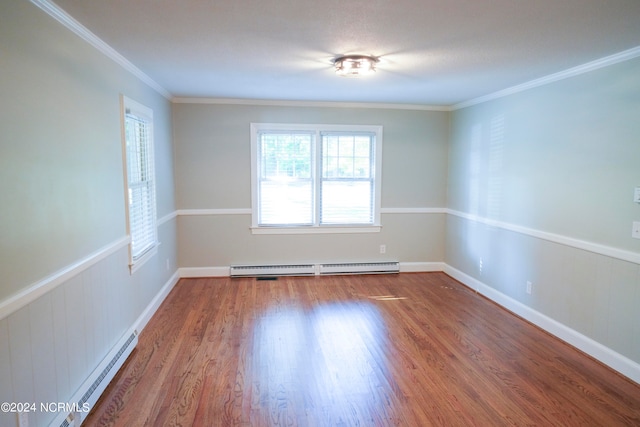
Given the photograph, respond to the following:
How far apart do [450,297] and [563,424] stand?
222 cm

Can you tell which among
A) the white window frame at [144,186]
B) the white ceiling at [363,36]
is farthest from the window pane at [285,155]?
the white window frame at [144,186]

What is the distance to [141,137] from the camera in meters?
3.57

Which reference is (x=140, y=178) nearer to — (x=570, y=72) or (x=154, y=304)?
(x=154, y=304)

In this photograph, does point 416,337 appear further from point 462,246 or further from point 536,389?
point 462,246

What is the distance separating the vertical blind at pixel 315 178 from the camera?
498 cm

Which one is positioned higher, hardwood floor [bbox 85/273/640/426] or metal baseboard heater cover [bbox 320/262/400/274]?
metal baseboard heater cover [bbox 320/262/400/274]

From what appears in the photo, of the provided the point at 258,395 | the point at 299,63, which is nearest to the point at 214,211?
the point at 299,63

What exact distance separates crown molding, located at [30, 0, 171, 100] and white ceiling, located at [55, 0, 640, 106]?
42mm

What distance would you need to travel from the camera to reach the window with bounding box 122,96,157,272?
3109 millimetres

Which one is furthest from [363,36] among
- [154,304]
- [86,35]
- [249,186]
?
[154,304]

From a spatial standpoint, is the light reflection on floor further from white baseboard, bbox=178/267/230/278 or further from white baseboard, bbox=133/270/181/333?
white baseboard, bbox=178/267/230/278

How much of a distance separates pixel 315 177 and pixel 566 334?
3255mm

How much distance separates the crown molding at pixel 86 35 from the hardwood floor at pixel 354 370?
2.31m

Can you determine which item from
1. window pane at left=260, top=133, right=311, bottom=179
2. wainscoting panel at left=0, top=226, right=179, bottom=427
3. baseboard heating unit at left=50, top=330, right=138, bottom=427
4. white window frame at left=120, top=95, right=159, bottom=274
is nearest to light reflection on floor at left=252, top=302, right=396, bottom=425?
baseboard heating unit at left=50, top=330, right=138, bottom=427
